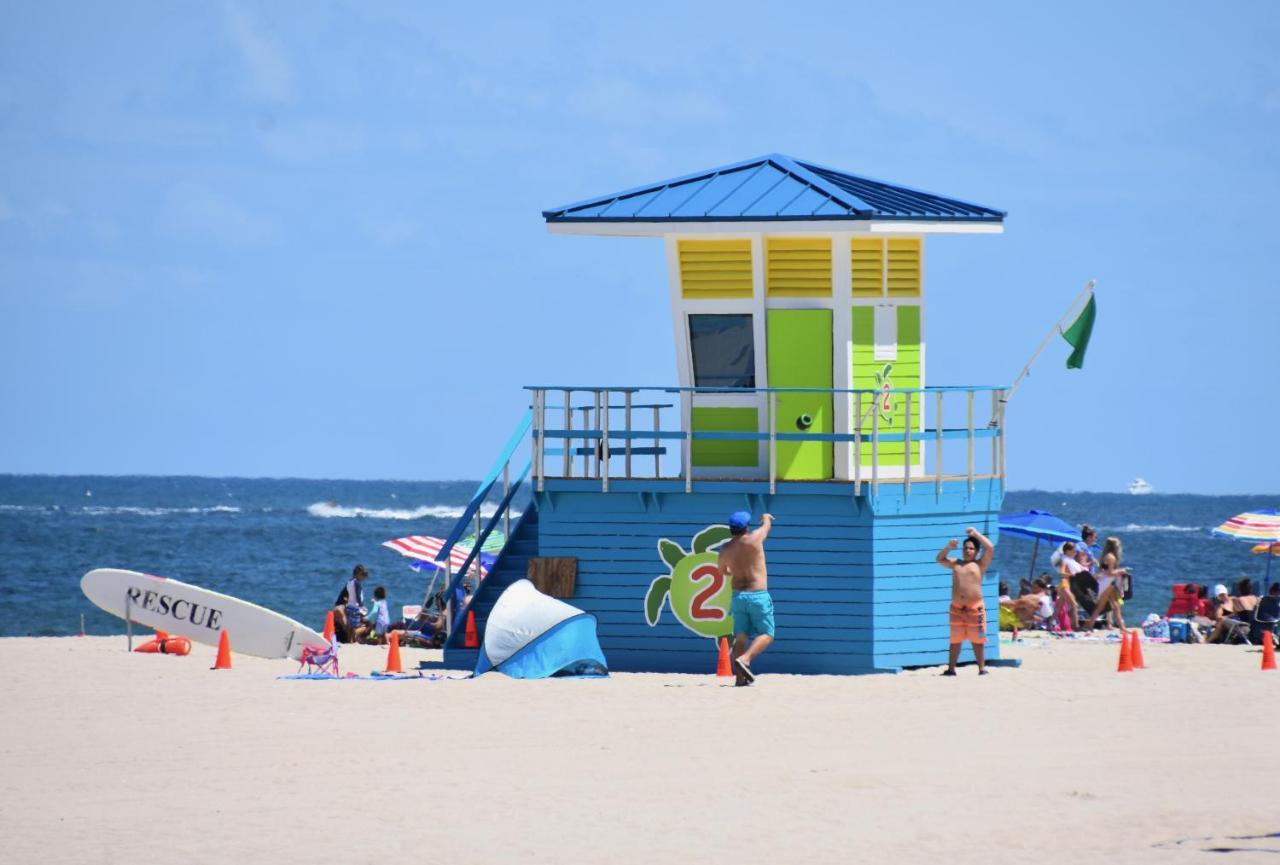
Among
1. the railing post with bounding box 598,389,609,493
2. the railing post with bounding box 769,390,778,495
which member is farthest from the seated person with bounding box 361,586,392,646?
the railing post with bounding box 769,390,778,495

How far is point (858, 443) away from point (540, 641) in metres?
3.83

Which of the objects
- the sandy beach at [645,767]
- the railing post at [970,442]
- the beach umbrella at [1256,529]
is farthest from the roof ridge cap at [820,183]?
the beach umbrella at [1256,529]

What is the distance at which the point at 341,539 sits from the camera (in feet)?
303

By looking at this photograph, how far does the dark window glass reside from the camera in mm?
23125

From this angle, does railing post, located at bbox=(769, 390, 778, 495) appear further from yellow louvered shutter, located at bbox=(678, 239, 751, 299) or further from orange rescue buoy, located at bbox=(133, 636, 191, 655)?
orange rescue buoy, located at bbox=(133, 636, 191, 655)

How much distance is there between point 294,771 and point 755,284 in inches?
349

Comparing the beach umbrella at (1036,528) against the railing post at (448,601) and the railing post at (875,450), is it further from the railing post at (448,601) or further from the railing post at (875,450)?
the railing post at (448,601)

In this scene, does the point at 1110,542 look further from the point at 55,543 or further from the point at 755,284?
the point at 55,543

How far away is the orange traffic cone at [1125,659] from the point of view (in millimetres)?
22734

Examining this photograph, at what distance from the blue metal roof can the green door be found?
4.05 feet

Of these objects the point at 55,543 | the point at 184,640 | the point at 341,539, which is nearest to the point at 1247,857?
the point at 184,640

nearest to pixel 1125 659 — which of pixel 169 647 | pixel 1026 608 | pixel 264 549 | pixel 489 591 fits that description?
pixel 1026 608

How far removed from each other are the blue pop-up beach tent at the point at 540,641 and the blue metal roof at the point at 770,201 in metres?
4.18

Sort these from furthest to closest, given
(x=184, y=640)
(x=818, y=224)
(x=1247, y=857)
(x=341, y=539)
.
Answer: (x=341, y=539) → (x=184, y=640) → (x=818, y=224) → (x=1247, y=857)
